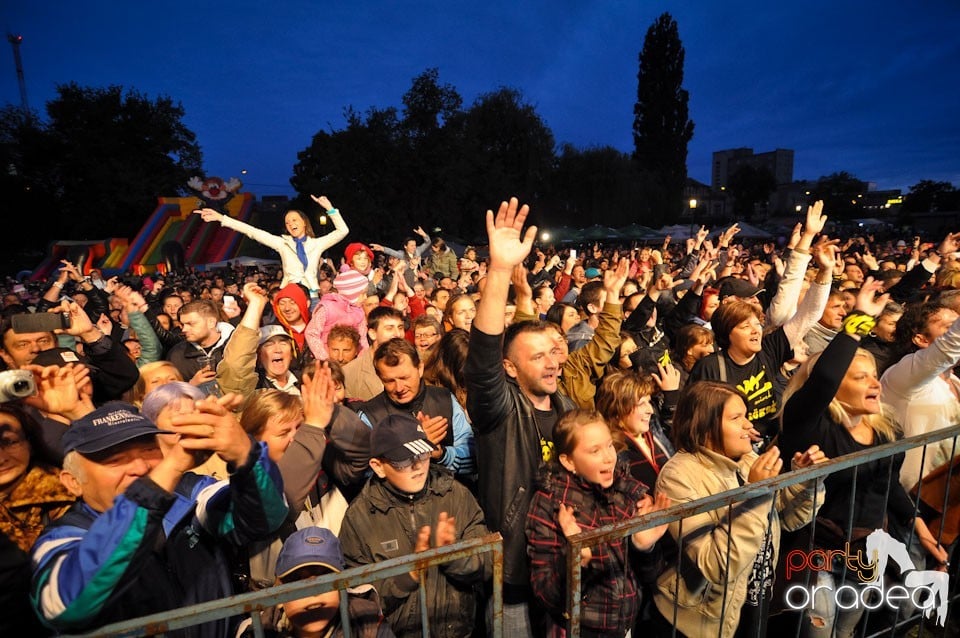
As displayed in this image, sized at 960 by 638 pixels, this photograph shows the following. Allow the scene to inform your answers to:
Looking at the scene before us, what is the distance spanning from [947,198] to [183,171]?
88057mm

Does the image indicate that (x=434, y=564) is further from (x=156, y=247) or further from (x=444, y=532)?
(x=156, y=247)

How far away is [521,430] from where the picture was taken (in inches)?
97.3

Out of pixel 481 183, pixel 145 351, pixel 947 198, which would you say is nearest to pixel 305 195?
pixel 481 183

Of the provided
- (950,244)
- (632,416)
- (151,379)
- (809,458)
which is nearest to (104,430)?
(151,379)

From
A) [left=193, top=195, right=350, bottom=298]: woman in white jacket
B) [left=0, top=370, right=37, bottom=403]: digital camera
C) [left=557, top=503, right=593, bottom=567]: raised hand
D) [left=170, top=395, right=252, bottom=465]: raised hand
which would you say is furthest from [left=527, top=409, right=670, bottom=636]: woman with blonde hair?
[left=193, top=195, right=350, bottom=298]: woman in white jacket

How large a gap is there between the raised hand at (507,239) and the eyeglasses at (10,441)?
6.68ft

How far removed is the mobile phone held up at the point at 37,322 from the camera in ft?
11.5

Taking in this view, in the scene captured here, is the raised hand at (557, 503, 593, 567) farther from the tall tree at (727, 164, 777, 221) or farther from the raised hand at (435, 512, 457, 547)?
the tall tree at (727, 164, 777, 221)

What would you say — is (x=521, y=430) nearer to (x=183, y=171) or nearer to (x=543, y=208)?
(x=543, y=208)

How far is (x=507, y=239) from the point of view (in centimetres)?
240

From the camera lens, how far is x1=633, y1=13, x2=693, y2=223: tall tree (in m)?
50.5

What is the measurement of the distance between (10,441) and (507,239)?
2.20 meters

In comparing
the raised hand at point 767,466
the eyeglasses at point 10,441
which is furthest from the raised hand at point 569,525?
the eyeglasses at point 10,441

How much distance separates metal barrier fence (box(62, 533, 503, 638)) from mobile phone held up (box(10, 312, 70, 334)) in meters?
3.02
